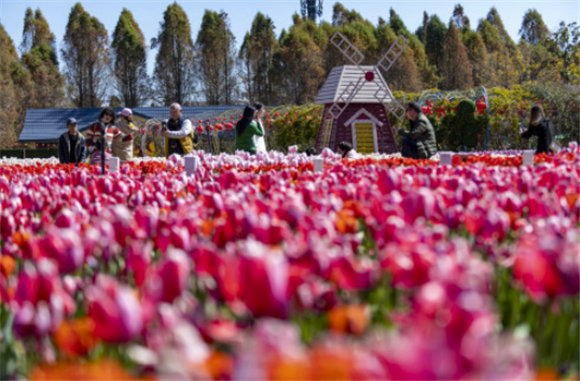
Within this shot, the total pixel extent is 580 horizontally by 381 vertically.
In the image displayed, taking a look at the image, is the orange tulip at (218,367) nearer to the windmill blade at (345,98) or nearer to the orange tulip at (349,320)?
the orange tulip at (349,320)

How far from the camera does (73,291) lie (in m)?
2.12

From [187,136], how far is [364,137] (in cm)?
1020

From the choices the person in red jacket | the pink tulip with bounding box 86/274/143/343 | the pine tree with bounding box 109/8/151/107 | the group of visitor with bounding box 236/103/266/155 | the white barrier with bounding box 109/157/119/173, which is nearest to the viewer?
the pink tulip with bounding box 86/274/143/343

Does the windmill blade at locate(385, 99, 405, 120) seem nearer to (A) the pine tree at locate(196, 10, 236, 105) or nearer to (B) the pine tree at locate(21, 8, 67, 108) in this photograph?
(A) the pine tree at locate(196, 10, 236, 105)

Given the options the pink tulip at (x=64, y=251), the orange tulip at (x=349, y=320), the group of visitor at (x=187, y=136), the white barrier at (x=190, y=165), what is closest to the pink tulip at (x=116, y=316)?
the orange tulip at (x=349, y=320)

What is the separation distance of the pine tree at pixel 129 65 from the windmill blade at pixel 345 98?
34.8 meters

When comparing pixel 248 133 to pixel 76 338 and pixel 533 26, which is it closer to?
pixel 76 338

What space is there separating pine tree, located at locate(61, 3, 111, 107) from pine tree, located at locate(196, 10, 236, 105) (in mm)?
7570

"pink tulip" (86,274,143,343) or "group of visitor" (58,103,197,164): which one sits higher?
"group of visitor" (58,103,197,164)

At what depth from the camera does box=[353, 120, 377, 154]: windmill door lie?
71.7 feet

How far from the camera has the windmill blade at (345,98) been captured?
21.7m

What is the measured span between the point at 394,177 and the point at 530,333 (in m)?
2.06

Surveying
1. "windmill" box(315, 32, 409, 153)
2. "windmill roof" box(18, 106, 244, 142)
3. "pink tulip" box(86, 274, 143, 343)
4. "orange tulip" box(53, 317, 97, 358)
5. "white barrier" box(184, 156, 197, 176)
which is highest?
"windmill roof" box(18, 106, 244, 142)

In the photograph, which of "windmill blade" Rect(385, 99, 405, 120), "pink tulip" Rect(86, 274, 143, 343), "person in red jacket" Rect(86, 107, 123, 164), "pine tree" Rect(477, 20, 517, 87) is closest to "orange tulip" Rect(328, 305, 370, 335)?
"pink tulip" Rect(86, 274, 143, 343)
